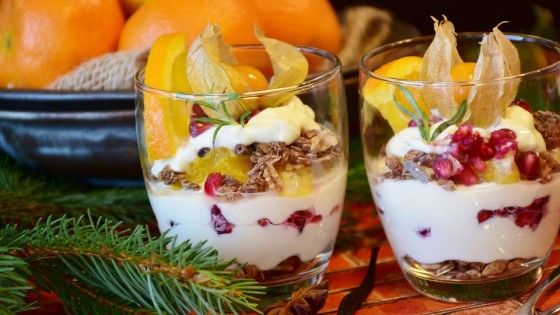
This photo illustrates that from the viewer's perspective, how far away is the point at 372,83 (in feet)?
3.14

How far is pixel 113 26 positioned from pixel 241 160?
500mm

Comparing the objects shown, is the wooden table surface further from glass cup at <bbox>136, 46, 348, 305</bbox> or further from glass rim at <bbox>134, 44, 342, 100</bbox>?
glass rim at <bbox>134, 44, 342, 100</bbox>

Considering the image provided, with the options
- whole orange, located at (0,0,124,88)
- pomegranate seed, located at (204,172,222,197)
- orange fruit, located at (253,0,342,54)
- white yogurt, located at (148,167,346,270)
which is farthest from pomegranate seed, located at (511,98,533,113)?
whole orange, located at (0,0,124,88)

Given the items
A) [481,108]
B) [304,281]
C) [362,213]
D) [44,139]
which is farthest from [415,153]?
[44,139]

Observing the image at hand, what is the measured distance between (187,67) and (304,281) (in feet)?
0.91

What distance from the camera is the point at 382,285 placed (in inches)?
40.4

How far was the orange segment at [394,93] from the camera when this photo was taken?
0.94m

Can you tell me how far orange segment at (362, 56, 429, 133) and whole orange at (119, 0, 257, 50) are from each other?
28 cm

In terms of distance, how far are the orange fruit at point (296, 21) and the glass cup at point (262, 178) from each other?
0.34 meters

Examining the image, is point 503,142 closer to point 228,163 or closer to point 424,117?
point 424,117

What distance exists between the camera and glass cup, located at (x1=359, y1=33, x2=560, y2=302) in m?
0.89

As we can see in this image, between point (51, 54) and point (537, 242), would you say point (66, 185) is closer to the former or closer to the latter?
point (51, 54)

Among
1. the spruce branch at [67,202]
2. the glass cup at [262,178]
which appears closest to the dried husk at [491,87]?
the glass cup at [262,178]

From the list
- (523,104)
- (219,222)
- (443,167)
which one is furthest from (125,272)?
(523,104)
